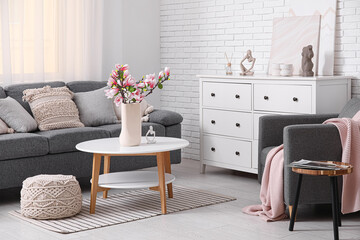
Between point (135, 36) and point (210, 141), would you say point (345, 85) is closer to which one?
point (210, 141)

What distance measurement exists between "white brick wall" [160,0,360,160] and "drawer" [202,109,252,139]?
612 millimetres

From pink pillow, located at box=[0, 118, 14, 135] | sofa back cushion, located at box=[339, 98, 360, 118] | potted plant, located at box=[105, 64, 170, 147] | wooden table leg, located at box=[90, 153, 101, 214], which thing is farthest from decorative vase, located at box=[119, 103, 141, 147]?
sofa back cushion, located at box=[339, 98, 360, 118]

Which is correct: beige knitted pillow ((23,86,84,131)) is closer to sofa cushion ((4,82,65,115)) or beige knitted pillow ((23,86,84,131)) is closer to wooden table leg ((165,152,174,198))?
sofa cushion ((4,82,65,115))

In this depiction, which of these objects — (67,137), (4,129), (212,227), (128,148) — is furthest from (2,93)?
(212,227)

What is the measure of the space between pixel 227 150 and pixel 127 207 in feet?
4.32

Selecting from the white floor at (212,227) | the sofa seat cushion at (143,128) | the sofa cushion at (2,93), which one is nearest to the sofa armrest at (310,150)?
the white floor at (212,227)

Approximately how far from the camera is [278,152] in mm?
3994

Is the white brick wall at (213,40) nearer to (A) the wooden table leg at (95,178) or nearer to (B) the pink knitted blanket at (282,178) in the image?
(B) the pink knitted blanket at (282,178)

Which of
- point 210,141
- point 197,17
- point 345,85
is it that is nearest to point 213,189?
point 210,141

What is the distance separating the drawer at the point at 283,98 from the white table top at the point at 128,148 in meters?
0.89

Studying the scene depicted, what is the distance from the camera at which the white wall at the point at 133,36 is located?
6.18 meters

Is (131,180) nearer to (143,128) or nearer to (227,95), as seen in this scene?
(143,128)

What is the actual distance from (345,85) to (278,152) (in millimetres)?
1112

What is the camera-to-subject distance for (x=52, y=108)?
16.4 feet
